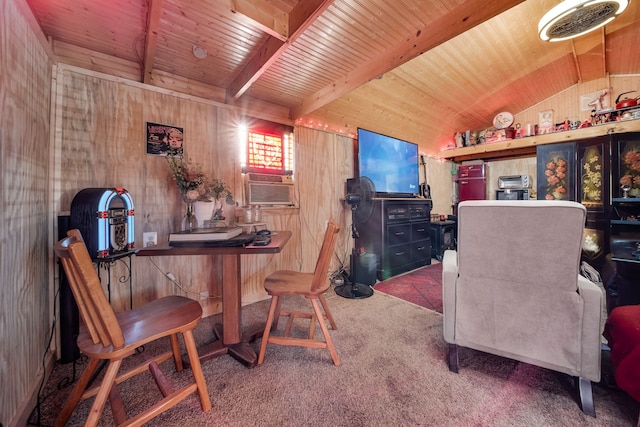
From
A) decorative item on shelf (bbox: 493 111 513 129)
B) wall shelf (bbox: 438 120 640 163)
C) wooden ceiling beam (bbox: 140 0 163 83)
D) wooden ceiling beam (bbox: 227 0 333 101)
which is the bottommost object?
wall shelf (bbox: 438 120 640 163)

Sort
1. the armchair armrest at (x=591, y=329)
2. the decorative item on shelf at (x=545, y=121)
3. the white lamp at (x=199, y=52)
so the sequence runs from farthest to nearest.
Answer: the decorative item on shelf at (x=545, y=121) < the white lamp at (x=199, y=52) < the armchair armrest at (x=591, y=329)

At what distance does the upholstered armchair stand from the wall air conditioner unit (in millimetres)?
1902

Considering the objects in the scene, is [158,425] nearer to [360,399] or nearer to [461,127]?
[360,399]

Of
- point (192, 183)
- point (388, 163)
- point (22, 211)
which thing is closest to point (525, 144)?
point (388, 163)

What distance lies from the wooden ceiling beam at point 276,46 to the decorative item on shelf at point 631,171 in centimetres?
379

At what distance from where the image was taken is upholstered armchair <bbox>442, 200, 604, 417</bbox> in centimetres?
112

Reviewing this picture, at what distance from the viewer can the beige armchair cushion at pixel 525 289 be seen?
3.69 ft

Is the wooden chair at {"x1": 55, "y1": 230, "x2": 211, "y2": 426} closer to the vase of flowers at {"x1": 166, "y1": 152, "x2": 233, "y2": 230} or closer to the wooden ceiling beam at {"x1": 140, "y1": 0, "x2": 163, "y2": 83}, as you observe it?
the vase of flowers at {"x1": 166, "y1": 152, "x2": 233, "y2": 230}

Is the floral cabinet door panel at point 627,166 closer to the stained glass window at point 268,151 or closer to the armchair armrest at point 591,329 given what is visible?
the armchair armrest at point 591,329

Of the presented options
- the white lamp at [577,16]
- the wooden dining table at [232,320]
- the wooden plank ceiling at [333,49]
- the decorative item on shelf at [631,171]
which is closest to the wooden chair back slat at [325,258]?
the wooden dining table at [232,320]

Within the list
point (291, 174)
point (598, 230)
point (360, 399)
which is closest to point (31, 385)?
point (360, 399)

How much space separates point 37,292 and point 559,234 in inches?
115

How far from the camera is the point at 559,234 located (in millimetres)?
1136

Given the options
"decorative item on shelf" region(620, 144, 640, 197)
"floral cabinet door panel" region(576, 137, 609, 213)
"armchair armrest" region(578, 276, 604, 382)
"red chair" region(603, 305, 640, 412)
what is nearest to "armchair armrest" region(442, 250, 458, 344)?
"armchair armrest" region(578, 276, 604, 382)
